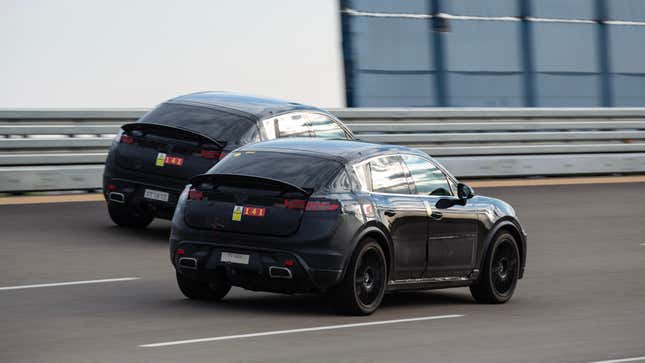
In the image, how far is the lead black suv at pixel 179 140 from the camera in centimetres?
1478

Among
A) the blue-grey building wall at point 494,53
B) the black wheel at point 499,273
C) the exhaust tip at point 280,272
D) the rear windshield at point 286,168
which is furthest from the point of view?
the blue-grey building wall at point 494,53

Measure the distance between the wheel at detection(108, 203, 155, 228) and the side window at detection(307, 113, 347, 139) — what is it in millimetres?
2104

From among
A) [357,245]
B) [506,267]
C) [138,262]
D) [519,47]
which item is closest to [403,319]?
[357,245]

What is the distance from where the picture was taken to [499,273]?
13.0 meters

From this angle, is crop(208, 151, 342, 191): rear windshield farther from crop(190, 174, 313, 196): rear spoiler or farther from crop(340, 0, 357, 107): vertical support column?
crop(340, 0, 357, 107): vertical support column

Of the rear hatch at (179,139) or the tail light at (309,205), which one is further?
the rear hatch at (179,139)

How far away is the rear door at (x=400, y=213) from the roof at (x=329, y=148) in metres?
0.10

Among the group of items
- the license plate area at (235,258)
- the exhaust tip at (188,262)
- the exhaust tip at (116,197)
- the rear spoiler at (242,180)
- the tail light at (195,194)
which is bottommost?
the exhaust tip at (188,262)

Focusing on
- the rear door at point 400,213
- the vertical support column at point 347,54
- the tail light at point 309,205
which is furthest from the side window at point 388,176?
the vertical support column at point 347,54

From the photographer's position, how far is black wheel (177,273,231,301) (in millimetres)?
11383

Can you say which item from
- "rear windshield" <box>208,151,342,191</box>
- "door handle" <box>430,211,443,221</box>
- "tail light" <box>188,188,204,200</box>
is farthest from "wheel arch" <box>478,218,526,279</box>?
"tail light" <box>188,188,204,200</box>

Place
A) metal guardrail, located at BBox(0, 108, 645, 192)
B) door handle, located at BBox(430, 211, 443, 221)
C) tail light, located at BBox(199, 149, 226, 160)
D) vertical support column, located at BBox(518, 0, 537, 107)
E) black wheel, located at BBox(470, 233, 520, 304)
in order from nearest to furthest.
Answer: door handle, located at BBox(430, 211, 443, 221), black wheel, located at BBox(470, 233, 520, 304), tail light, located at BBox(199, 149, 226, 160), metal guardrail, located at BBox(0, 108, 645, 192), vertical support column, located at BBox(518, 0, 537, 107)

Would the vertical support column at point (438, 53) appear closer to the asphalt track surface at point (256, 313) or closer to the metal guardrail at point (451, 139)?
the metal guardrail at point (451, 139)

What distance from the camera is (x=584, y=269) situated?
1570 centimetres
